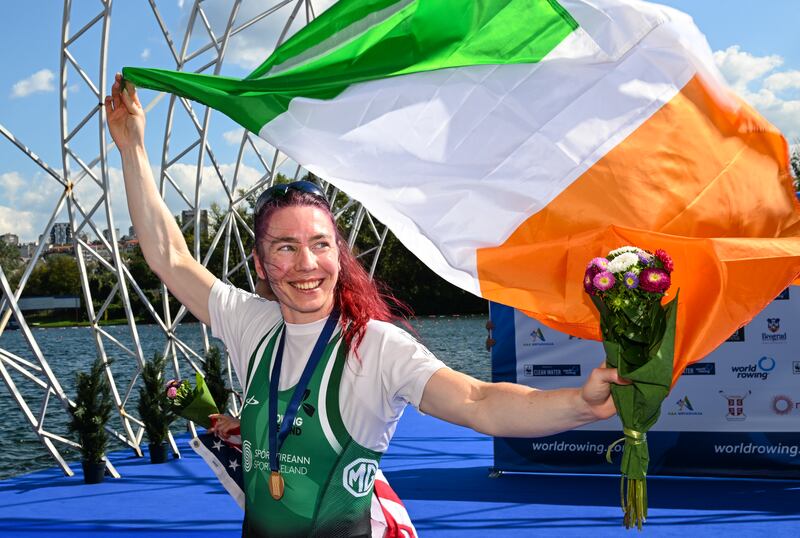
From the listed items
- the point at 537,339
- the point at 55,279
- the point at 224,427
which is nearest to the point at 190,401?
the point at 224,427

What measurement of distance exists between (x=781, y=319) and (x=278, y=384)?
7.45 m

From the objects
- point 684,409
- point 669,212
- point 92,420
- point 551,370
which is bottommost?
point 92,420

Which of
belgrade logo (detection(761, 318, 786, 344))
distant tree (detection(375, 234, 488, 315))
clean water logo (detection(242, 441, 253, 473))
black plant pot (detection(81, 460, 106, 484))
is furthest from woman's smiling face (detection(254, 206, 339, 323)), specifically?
distant tree (detection(375, 234, 488, 315))

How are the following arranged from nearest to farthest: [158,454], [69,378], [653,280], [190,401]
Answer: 1. [653,280]
2. [190,401]
3. [158,454]
4. [69,378]

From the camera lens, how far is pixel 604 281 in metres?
1.86

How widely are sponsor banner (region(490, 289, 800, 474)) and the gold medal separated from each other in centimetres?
665

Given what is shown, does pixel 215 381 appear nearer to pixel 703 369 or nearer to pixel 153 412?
pixel 153 412

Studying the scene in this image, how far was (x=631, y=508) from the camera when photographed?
2.02m

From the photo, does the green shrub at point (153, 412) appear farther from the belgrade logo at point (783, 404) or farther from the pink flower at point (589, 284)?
the pink flower at point (589, 284)

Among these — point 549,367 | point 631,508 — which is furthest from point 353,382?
point 549,367

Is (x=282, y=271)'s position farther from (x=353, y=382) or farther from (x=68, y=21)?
(x=68, y=21)

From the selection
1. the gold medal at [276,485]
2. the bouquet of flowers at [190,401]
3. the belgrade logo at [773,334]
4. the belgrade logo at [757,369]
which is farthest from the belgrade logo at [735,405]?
the gold medal at [276,485]

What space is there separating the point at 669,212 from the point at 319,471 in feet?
4.27

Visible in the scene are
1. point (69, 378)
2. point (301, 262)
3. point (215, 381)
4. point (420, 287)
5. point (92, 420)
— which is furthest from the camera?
point (420, 287)
